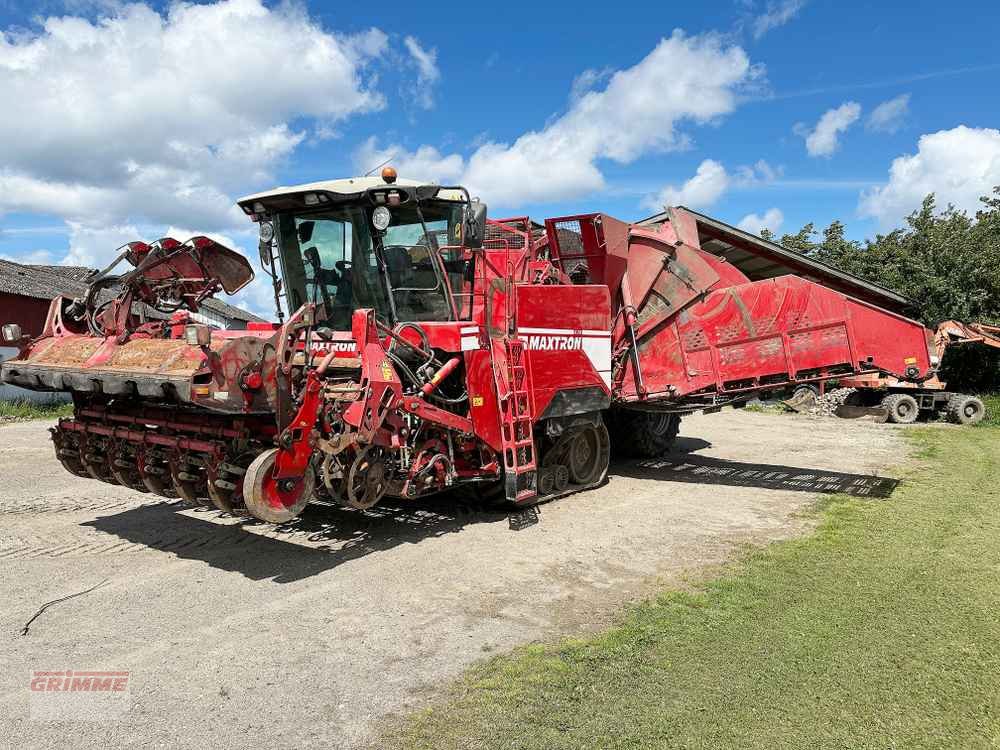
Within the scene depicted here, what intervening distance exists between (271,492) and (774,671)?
306 cm

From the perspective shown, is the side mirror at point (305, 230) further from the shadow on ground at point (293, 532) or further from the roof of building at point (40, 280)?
the roof of building at point (40, 280)

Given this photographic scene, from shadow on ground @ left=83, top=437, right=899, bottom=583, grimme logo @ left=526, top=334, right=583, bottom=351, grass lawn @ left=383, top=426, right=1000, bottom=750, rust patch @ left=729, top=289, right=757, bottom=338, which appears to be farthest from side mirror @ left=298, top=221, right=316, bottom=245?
rust patch @ left=729, top=289, right=757, bottom=338

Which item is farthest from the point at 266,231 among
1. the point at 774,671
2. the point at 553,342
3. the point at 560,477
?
the point at 774,671

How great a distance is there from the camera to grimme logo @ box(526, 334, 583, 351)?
687 cm

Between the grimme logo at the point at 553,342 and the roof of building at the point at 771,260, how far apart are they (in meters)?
2.14

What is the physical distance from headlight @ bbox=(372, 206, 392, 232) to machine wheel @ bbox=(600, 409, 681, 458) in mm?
5293

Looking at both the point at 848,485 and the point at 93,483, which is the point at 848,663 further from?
the point at 93,483

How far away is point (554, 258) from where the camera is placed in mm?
8086

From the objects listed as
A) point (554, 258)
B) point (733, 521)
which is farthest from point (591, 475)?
point (554, 258)

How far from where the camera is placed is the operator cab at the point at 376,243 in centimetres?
616

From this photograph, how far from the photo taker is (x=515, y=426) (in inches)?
261

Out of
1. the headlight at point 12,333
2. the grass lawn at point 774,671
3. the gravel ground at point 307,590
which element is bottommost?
the grass lawn at point 774,671

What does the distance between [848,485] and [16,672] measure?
797 cm

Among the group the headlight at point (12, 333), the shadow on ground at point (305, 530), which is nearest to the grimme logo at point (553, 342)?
the shadow on ground at point (305, 530)
